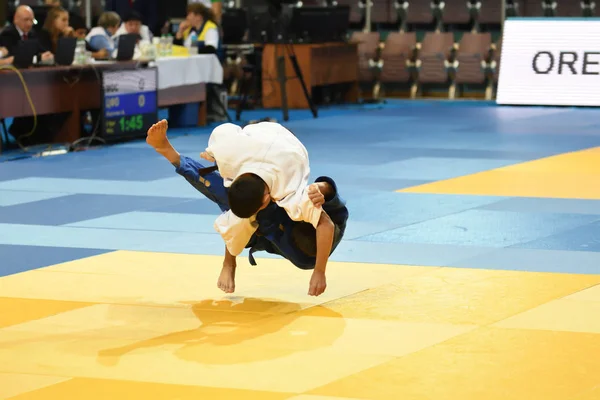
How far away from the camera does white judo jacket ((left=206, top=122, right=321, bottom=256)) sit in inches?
264

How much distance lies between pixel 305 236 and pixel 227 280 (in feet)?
1.73

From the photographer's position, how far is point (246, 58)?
22.8 meters

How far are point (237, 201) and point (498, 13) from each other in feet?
62.4

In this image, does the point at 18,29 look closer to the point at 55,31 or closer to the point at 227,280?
the point at 55,31

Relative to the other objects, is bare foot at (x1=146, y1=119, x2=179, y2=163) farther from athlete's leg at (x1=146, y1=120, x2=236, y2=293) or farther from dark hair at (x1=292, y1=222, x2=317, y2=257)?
dark hair at (x1=292, y1=222, x2=317, y2=257)

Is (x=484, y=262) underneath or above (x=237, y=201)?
underneath

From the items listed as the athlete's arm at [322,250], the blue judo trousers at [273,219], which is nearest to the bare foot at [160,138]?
the blue judo trousers at [273,219]

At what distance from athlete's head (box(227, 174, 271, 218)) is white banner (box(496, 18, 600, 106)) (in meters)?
13.4

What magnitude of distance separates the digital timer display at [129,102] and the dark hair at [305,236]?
9.37 meters

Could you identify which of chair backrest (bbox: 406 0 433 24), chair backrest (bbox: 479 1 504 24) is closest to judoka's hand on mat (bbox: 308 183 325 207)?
chair backrest (bbox: 479 1 504 24)

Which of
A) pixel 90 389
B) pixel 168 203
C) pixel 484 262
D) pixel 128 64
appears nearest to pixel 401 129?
pixel 128 64

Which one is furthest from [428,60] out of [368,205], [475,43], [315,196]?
[315,196]

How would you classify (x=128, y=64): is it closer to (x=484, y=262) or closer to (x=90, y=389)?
(x=484, y=262)

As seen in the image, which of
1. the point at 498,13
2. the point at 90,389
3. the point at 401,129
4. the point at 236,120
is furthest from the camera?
the point at 498,13
